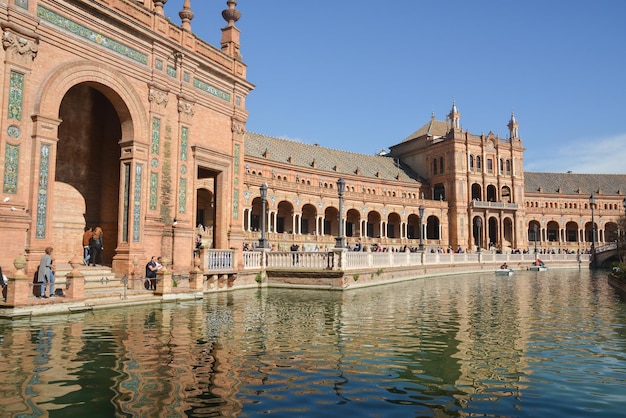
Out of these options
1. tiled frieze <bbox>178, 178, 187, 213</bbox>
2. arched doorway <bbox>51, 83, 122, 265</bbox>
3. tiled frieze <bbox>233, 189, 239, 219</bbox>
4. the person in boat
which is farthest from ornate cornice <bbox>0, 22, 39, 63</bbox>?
the person in boat

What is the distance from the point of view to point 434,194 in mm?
68625

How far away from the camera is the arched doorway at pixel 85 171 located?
17625mm

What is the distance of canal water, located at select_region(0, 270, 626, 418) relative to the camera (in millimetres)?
5609

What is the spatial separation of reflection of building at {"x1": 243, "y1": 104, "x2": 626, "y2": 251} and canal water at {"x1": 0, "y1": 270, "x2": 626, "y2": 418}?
33.2 metres

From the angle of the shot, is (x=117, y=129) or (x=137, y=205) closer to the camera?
(x=137, y=205)

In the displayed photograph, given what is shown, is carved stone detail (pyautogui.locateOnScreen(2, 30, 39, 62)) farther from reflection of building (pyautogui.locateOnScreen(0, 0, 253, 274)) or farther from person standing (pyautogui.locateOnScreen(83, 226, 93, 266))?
person standing (pyautogui.locateOnScreen(83, 226, 93, 266))

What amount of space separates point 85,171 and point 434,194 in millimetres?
56178

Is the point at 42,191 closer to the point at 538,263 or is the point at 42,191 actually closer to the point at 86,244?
the point at 86,244

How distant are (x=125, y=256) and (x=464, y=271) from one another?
92.8 ft

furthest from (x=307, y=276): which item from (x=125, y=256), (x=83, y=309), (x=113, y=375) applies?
(x=113, y=375)

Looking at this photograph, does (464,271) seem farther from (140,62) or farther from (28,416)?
(28,416)

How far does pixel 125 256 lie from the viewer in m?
16.6

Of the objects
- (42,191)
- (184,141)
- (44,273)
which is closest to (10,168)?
(42,191)

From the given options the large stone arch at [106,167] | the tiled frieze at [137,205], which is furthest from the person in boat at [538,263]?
the tiled frieze at [137,205]
